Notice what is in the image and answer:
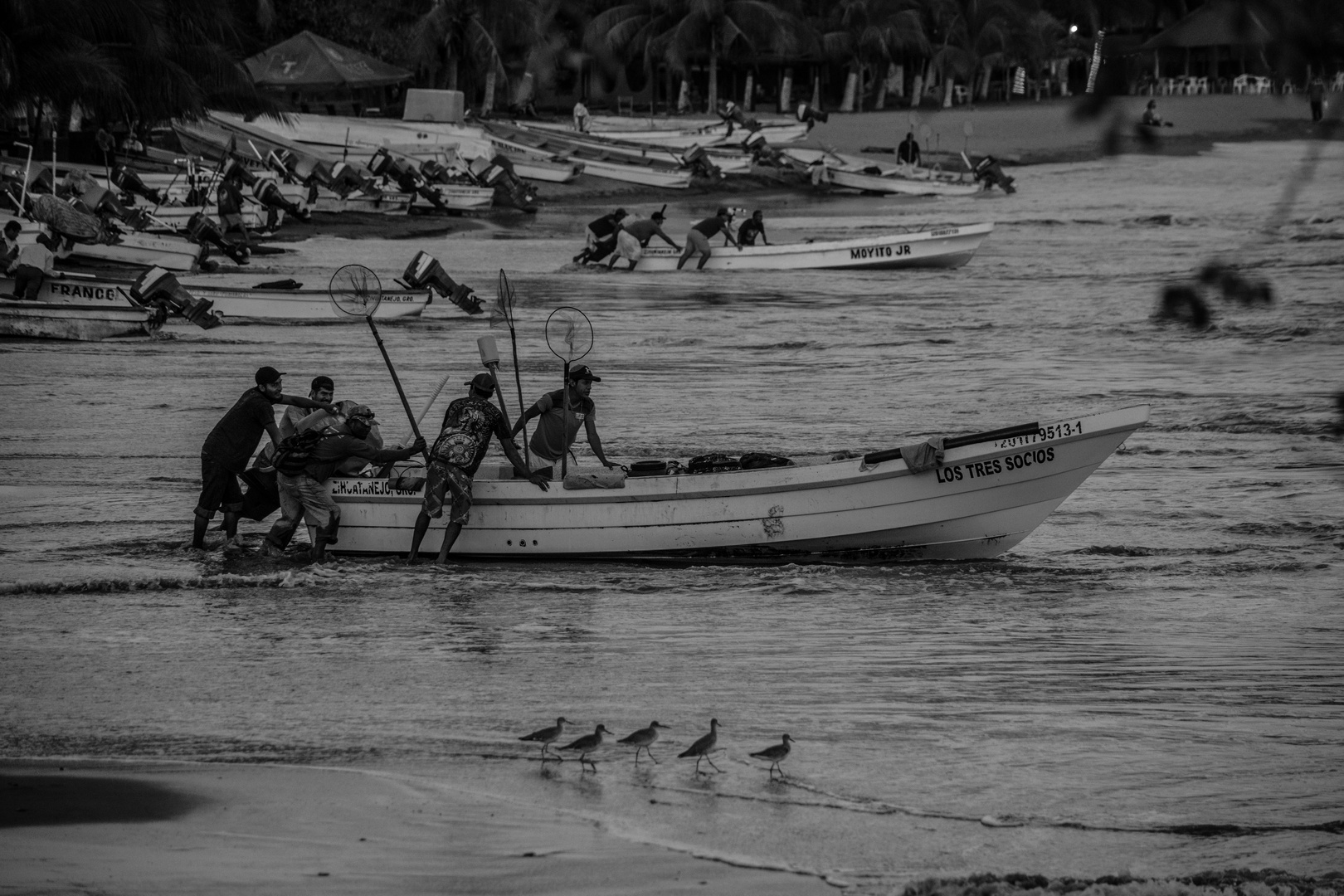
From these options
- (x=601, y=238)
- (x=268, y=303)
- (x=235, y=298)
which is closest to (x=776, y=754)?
(x=268, y=303)

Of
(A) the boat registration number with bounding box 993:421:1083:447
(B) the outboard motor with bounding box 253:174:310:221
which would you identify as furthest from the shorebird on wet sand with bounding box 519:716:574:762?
(B) the outboard motor with bounding box 253:174:310:221

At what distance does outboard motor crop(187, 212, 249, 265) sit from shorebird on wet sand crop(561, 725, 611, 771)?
70.7 ft

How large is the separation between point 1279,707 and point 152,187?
102 feet

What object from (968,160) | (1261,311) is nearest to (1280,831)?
(1261,311)

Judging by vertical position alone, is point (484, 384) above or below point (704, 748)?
above

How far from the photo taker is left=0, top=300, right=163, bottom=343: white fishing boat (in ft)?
71.2

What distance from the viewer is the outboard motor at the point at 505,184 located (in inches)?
1613

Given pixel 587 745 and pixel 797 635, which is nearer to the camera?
pixel 587 745

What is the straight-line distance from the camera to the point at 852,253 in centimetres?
2912

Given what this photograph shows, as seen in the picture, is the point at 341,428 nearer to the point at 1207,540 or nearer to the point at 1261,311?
the point at 1207,540

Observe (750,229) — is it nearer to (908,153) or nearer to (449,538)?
(449,538)

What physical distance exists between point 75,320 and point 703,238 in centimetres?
1058

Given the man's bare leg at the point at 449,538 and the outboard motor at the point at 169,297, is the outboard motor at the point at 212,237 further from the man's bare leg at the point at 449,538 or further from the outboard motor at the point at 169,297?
the man's bare leg at the point at 449,538

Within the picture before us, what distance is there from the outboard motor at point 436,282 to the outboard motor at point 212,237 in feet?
18.4
